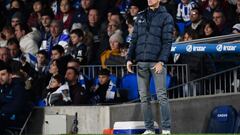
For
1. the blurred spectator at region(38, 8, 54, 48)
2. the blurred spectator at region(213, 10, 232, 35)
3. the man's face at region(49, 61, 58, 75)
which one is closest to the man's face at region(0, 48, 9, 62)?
the blurred spectator at region(38, 8, 54, 48)

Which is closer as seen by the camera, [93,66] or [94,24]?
[93,66]

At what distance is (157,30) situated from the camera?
13.3m

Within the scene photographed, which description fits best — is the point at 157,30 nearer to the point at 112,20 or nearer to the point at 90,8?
the point at 112,20

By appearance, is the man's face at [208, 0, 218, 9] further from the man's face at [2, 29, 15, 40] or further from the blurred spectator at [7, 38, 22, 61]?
the man's face at [2, 29, 15, 40]

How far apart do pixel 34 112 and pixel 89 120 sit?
41.8 inches

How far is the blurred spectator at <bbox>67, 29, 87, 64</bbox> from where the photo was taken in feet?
60.1

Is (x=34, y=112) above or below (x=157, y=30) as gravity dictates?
below

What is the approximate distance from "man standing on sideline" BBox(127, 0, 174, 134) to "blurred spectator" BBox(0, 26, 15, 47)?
756cm

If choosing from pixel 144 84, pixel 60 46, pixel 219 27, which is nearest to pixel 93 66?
pixel 60 46

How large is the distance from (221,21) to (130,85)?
2.08m

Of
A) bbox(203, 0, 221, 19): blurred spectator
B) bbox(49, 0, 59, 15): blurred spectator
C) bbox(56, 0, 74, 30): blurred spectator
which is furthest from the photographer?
bbox(49, 0, 59, 15): blurred spectator

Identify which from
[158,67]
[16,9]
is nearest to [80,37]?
[16,9]

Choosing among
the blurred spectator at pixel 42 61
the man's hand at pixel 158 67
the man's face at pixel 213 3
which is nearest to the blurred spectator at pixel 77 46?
the blurred spectator at pixel 42 61

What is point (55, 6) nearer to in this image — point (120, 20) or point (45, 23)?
point (45, 23)
